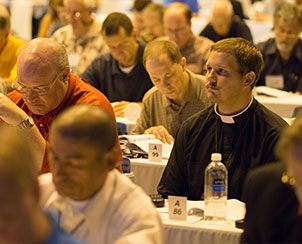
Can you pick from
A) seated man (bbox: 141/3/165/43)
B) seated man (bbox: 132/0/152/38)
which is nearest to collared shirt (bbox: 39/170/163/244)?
seated man (bbox: 141/3/165/43)

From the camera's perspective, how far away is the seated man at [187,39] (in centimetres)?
700

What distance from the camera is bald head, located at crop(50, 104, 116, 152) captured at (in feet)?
7.04

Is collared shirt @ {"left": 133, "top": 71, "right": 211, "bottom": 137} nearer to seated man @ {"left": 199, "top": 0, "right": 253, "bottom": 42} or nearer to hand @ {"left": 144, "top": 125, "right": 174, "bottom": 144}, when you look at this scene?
hand @ {"left": 144, "top": 125, "right": 174, "bottom": 144}

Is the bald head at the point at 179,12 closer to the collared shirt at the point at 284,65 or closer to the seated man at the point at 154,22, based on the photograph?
the collared shirt at the point at 284,65

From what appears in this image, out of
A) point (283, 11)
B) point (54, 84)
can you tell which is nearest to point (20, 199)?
point (54, 84)

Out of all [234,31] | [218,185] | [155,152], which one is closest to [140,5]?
[234,31]

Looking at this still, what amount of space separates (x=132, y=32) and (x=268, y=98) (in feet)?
4.75

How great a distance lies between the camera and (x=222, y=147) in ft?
12.1

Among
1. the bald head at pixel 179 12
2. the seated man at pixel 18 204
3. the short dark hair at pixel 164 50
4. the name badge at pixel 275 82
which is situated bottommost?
the name badge at pixel 275 82

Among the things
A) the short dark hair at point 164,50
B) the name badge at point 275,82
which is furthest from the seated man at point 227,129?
the name badge at point 275,82

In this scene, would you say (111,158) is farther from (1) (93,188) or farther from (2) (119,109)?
(2) (119,109)

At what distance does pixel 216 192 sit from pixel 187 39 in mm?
4205

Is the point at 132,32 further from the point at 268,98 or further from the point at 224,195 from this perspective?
the point at 224,195

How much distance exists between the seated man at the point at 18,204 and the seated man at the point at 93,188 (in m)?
0.45
